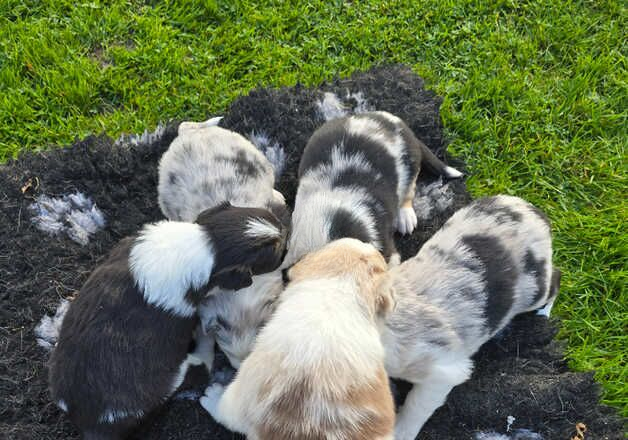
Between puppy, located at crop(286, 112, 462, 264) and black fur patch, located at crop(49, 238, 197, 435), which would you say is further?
puppy, located at crop(286, 112, 462, 264)

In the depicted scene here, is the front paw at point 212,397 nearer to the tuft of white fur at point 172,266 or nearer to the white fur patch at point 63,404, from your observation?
the tuft of white fur at point 172,266

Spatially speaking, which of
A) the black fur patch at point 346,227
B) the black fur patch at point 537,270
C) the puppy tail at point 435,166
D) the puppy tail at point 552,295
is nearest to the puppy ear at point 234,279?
the black fur patch at point 346,227

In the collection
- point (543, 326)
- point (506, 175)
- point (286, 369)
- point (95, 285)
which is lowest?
point (543, 326)

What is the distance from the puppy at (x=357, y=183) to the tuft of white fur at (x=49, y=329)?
1.57 meters

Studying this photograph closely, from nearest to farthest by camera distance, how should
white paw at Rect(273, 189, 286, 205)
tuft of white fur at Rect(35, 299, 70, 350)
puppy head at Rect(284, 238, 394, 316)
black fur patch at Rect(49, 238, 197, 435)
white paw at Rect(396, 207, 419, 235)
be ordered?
puppy head at Rect(284, 238, 394, 316), black fur patch at Rect(49, 238, 197, 435), tuft of white fur at Rect(35, 299, 70, 350), white paw at Rect(273, 189, 286, 205), white paw at Rect(396, 207, 419, 235)

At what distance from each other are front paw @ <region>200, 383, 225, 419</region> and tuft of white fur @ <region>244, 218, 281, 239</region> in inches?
39.0

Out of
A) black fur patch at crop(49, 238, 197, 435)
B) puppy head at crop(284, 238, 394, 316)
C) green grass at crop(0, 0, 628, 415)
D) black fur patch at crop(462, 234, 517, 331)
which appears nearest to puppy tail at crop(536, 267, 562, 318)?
green grass at crop(0, 0, 628, 415)

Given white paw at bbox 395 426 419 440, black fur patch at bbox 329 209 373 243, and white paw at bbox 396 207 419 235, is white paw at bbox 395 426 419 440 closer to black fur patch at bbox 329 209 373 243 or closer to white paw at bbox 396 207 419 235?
black fur patch at bbox 329 209 373 243

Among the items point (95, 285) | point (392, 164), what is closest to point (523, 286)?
point (392, 164)

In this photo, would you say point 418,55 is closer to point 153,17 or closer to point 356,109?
point 356,109

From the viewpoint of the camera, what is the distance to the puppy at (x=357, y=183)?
3.67m

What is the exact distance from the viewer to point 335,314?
254cm

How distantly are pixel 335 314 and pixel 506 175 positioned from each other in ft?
9.23

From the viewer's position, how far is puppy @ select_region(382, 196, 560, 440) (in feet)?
11.1
